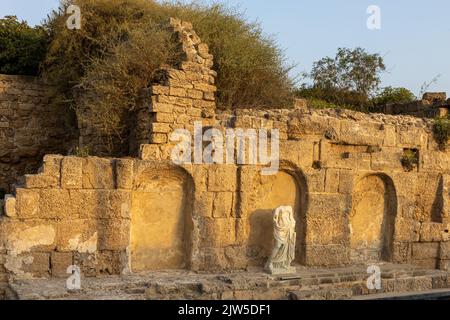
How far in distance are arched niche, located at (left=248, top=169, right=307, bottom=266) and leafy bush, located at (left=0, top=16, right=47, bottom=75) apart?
6.25 m

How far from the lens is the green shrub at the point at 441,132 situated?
11.4 meters

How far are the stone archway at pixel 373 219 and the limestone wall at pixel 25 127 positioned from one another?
6469 millimetres

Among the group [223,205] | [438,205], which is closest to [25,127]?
[223,205]

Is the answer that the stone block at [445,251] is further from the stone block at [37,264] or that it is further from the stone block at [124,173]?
the stone block at [37,264]

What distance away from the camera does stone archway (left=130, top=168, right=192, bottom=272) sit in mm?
8695

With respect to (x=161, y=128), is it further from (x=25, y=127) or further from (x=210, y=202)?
(x=25, y=127)

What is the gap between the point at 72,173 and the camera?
26.0ft

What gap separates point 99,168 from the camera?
320 inches

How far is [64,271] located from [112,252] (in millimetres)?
769

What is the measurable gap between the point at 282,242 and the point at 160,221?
2.11m

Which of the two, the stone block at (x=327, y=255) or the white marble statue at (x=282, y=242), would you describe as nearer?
the white marble statue at (x=282, y=242)

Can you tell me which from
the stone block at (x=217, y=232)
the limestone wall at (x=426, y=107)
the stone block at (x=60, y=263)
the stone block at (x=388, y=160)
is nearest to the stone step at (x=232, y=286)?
the stone block at (x=60, y=263)
